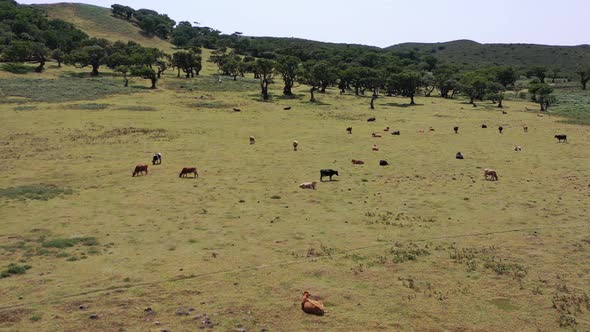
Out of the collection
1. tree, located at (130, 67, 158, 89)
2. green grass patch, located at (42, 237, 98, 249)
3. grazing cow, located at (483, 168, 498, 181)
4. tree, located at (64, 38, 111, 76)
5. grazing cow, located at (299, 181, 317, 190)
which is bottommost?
green grass patch, located at (42, 237, 98, 249)

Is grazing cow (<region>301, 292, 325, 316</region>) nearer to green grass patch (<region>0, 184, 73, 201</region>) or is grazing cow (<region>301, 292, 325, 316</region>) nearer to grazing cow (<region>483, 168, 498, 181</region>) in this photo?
green grass patch (<region>0, 184, 73, 201</region>)

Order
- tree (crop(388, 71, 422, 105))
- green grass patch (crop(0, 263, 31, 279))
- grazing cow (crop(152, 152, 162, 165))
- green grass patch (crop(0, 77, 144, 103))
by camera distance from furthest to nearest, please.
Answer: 1. tree (crop(388, 71, 422, 105))
2. green grass patch (crop(0, 77, 144, 103))
3. grazing cow (crop(152, 152, 162, 165))
4. green grass patch (crop(0, 263, 31, 279))

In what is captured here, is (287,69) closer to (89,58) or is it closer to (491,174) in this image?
(89,58)

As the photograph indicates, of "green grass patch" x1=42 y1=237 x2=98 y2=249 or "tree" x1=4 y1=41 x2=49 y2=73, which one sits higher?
"tree" x1=4 y1=41 x2=49 y2=73

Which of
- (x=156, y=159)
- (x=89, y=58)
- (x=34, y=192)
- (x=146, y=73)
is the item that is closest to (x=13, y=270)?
(x=34, y=192)

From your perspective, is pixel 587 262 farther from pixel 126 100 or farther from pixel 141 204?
pixel 126 100

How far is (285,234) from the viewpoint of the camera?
69.3ft

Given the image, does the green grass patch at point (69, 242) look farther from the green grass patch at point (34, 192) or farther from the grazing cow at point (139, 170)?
the grazing cow at point (139, 170)

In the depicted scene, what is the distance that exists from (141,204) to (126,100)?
1974 inches

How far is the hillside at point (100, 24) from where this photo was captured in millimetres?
158000

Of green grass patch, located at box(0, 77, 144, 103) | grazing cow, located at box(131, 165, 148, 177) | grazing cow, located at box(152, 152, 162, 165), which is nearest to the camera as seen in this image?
grazing cow, located at box(131, 165, 148, 177)

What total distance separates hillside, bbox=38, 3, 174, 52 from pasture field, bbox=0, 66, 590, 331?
395 feet

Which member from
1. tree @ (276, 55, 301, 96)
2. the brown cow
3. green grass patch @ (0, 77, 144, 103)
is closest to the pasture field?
the brown cow

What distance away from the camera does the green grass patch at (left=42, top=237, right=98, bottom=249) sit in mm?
19188
